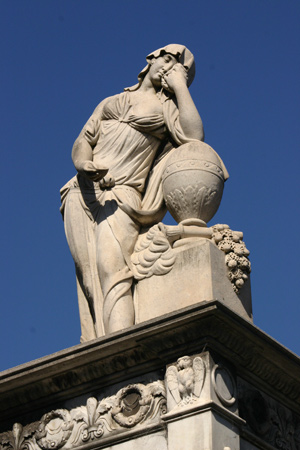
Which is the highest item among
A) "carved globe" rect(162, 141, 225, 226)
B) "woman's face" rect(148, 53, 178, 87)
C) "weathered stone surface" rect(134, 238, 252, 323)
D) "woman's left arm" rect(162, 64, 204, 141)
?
"woman's face" rect(148, 53, 178, 87)

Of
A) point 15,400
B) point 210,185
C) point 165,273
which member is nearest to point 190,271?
point 165,273

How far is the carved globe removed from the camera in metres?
14.2

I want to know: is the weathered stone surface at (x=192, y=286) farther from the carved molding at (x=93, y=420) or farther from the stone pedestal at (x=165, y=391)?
the carved molding at (x=93, y=420)

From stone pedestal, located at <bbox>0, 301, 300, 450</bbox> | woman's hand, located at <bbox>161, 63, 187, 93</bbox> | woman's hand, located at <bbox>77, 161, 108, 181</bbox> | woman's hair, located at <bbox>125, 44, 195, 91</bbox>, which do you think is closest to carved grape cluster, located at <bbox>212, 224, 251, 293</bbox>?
stone pedestal, located at <bbox>0, 301, 300, 450</bbox>

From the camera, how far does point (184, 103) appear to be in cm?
1505

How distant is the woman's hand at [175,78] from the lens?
15.2 m

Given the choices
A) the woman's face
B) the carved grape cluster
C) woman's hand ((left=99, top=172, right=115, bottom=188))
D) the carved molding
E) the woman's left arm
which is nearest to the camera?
the carved molding

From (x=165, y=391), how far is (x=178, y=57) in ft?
16.7

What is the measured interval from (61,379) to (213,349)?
81.0 inches

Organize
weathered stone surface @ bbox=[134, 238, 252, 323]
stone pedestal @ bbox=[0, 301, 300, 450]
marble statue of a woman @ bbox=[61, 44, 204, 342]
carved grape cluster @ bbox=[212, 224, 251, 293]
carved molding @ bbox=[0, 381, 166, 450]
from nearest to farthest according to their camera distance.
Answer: stone pedestal @ bbox=[0, 301, 300, 450], carved molding @ bbox=[0, 381, 166, 450], weathered stone surface @ bbox=[134, 238, 252, 323], carved grape cluster @ bbox=[212, 224, 251, 293], marble statue of a woman @ bbox=[61, 44, 204, 342]

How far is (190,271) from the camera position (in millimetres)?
13555

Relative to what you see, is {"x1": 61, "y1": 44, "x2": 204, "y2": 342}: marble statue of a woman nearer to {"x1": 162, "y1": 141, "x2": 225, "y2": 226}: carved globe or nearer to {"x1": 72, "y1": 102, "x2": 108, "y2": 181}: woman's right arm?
{"x1": 72, "y1": 102, "x2": 108, "y2": 181}: woman's right arm

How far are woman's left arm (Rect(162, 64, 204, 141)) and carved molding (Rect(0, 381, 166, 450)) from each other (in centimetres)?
370

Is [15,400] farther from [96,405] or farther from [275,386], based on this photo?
[275,386]
